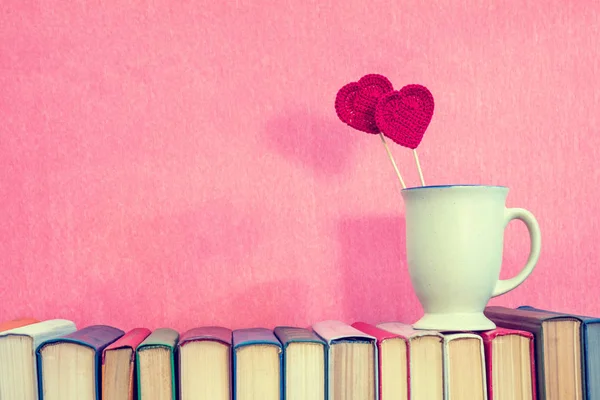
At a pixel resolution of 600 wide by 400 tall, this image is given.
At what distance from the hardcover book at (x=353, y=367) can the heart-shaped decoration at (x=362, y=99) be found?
0.26 meters

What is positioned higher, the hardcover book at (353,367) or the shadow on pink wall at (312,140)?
the shadow on pink wall at (312,140)

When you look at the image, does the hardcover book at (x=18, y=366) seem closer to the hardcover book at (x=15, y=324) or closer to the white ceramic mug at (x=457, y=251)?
the hardcover book at (x=15, y=324)

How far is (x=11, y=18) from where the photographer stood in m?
0.83

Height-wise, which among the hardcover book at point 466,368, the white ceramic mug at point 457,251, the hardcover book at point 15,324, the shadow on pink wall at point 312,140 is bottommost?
the hardcover book at point 466,368

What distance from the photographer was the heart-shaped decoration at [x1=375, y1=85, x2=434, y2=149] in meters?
0.69

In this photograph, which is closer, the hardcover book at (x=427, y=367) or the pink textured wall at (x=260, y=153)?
the hardcover book at (x=427, y=367)

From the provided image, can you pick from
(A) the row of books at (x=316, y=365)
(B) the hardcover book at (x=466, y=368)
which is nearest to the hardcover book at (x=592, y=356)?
(A) the row of books at (x=316, y=365)

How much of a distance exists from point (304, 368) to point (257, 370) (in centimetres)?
5

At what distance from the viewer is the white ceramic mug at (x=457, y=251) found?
0.65 m

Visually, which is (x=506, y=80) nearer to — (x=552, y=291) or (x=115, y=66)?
(x=552, y=291)

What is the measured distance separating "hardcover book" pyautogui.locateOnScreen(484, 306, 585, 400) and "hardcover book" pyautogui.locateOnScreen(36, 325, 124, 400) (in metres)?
0.44

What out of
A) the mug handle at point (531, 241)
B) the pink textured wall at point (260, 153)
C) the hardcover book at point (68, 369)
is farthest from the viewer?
the pink textured wall at point (260, 153)

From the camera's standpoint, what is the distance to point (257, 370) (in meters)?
0.60

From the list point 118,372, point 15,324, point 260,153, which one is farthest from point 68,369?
point 260,153
